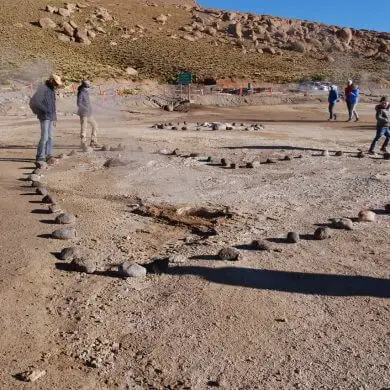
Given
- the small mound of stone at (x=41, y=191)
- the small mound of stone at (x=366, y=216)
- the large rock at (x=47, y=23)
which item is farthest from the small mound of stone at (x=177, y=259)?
the large rock at (x=47, y=23)

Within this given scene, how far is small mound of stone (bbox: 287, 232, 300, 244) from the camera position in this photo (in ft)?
18.4

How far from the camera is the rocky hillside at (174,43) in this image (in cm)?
4666

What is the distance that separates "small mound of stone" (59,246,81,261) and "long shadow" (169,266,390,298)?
0.88 meters

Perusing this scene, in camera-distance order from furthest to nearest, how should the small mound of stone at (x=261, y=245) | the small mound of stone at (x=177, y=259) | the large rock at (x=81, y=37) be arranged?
the large rock at (x=81, y=37), the small mound of stone at (x=261, y=245), the small mound of stone at (x=177, y=259)

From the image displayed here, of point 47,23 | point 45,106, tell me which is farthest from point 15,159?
point 47,23

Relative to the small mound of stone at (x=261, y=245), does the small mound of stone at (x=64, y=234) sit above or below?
below

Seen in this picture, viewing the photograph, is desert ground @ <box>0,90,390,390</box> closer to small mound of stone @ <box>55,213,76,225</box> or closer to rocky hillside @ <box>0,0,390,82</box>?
small mound of stone @ <box>55,213,76,225</box>

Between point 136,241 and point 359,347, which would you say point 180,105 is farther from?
point 359,347

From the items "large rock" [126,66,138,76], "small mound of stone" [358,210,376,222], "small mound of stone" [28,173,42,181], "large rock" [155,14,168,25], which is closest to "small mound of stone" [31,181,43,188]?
"small mound of stone" [28,173,42,181]

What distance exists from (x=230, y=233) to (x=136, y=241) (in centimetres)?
95

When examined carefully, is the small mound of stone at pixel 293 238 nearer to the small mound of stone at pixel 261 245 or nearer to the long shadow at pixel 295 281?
the small mound of stone at pixel 261 245

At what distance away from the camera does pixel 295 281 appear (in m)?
4.65

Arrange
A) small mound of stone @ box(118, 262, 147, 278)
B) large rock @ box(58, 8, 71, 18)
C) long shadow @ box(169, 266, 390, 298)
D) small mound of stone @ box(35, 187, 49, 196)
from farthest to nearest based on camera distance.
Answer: large rock @ box(58, 8, 71, 18), small mound of stone @ box(35, 187, 49, 196), small mound of stone @ box(118, 262, 147, 278), long shadow @ box(169, 266, 390, 298)

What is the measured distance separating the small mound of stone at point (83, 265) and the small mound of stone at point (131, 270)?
24 centimetres
